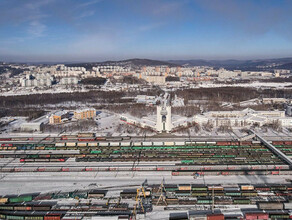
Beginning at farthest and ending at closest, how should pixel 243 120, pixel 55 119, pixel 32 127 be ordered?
1. pixel 55 119
2. pixel 243 120
3. pixel 32 127

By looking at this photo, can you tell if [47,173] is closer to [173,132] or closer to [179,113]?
[173,132]

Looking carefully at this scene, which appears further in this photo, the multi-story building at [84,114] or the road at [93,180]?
the multi-story building at [84,114]

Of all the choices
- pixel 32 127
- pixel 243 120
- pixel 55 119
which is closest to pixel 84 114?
pixel 55 119

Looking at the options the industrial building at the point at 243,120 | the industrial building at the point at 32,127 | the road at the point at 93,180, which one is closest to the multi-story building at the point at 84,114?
the industrial building at the point at 32,127

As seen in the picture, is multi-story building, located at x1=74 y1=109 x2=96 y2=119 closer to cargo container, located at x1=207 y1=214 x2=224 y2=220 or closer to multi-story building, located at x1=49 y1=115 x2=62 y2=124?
multi-story building, located at x1=49 y1=115 x2=62 y2=124

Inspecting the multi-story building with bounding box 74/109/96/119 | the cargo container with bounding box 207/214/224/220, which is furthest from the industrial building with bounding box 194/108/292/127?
the cargo container with bounding box 207/214/224/220

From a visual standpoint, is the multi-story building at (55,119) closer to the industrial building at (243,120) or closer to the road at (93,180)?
the road at (93,180)

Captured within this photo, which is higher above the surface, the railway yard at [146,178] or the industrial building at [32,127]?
the industrial building at [32,127]

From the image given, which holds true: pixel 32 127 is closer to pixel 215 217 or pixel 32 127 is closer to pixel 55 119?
pixel 55 119

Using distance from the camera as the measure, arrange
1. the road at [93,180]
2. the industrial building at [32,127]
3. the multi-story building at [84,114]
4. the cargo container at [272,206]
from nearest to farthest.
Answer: the cargo container at [272,206] < the road at [93,180] < the industrial building at [32,127] < the multi-story building at [84,114]
